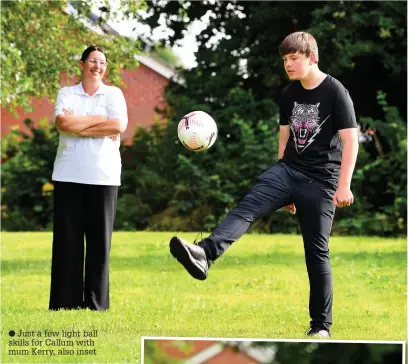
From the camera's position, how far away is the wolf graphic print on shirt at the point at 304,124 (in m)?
5.30

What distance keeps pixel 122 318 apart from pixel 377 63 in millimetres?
12893

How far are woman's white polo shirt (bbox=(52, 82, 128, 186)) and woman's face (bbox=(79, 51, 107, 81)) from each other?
11cm

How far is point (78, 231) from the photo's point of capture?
668 centimetres

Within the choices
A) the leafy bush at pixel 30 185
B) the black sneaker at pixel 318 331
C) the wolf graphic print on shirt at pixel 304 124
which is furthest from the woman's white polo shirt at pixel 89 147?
the leafy bush at pixel 30 185

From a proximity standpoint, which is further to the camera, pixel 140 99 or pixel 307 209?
pixel 140 99

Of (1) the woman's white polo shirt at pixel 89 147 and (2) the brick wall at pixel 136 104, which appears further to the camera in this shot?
(2) the brick wall at pixel 136 104

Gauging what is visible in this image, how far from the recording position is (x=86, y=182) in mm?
6500

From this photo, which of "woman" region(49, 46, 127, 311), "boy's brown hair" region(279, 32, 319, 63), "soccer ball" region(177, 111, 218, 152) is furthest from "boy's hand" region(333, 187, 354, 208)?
"woman" region(49, 46, 127, 311)

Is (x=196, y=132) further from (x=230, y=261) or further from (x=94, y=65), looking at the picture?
(x=230, y=261)

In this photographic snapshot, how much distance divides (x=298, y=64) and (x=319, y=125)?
0.39 meters

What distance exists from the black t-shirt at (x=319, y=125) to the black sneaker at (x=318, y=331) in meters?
0.91

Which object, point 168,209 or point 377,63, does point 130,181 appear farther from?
point 377,63

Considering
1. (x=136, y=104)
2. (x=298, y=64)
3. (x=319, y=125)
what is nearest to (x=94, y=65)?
(x=298, y=64)

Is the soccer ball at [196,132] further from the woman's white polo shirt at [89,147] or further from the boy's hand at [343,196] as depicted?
the boy's hand at [343,196]
